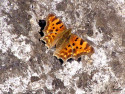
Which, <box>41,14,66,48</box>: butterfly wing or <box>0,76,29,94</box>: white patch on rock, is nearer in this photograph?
<box>0,76,29,94</box>: white patch on rock

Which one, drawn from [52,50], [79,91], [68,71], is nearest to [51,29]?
[52,50]

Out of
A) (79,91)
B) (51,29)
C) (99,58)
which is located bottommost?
(79,91)

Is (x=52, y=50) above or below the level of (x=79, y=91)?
above

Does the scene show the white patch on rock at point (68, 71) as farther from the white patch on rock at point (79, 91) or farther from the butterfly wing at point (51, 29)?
the butterfly wing at point (51, 29)

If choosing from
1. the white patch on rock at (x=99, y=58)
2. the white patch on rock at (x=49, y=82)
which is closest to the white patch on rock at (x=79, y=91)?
the white patch on rock at (x=49, y=82)

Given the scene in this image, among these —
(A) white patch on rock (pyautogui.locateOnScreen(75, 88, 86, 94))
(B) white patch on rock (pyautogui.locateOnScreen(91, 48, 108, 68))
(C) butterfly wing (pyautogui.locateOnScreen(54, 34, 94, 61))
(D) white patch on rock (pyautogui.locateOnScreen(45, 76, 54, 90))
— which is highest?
(C) butterfly wing (pyautogui.locateOnScreen(54, 34, 94, 61))

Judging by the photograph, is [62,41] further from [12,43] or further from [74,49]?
[12,43]

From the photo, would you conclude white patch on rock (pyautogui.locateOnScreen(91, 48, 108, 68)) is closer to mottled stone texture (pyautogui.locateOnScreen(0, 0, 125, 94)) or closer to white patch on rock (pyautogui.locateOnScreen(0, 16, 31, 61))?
mottled stone texture (pyautogui.locateOnScreen(0, 0, 125, 94))

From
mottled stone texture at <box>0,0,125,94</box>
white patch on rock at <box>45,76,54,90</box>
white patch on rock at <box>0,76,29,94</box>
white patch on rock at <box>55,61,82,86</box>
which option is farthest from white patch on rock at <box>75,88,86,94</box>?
white patch on rock at <box>0,76,29,94</box>
